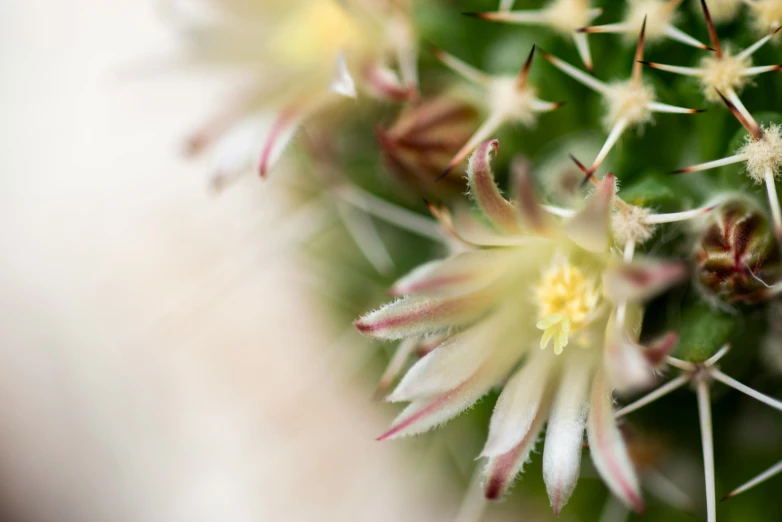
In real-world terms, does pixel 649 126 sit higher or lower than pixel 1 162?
lower

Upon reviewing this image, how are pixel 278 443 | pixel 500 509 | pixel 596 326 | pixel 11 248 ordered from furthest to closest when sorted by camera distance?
pixel 11 248
pixel 278 443
pixel 500 509
pixel 596 326

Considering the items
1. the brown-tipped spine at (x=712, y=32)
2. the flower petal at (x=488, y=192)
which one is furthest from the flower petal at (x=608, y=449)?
the brown-tipped spine at (x=712, y=32)

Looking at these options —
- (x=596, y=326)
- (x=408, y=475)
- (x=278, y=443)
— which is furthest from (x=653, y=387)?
(x=278, y=443)

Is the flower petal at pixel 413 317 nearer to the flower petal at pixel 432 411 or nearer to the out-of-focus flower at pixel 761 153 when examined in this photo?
the flower petal at pixel 432 411

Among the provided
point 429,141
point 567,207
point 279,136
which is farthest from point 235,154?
point 567,207

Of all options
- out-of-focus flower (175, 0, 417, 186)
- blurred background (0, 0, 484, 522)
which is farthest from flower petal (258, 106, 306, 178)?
blurred background (0, 0, 484, 522)

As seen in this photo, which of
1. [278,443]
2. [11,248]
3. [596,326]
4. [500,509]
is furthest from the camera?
[11,248]

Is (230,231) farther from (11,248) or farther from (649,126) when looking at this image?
(649,126)

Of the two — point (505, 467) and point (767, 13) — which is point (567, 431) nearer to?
point (505, 467)
